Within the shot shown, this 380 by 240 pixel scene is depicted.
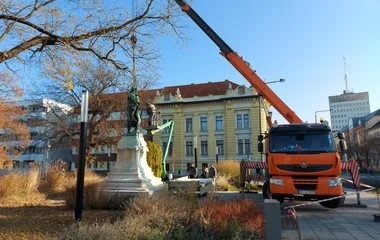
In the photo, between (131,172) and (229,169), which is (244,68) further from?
(229,169)

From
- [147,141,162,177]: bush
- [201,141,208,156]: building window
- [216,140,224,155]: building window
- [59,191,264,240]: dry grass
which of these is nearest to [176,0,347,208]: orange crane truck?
[59,191,264,240]: dry grass

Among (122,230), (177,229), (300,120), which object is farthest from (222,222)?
(300,120)

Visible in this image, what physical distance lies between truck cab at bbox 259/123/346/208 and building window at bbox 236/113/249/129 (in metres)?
42.8

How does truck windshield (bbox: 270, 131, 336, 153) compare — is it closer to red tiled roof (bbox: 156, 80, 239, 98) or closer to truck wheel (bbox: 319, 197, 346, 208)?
truck wheel (bbox: 319, 197, 346, 208)

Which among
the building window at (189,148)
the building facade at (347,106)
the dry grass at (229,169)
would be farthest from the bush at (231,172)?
the building facade at (347,106)

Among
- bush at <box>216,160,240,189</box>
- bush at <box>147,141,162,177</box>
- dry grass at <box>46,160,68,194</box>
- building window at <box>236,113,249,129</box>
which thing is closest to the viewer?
dry grass at <box>46,160,68,194</box>

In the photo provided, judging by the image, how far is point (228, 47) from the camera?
17.3m

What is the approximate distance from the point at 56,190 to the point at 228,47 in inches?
442

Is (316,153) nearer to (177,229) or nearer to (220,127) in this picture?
(177,229)

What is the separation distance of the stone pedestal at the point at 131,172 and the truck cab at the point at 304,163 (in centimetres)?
441

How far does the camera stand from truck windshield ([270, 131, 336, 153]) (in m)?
11.1

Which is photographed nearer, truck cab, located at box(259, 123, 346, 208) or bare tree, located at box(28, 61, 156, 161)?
truck cab, located at box(259, 123, 346, 208)

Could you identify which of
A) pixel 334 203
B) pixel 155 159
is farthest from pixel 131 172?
pixel 155 159

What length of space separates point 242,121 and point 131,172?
4329cm
